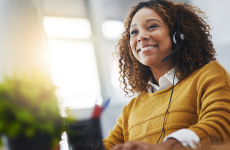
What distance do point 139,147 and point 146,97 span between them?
763 mm

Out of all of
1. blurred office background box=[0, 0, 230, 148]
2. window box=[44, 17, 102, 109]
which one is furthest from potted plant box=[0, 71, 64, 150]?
window box=[44, 17, 102, 109]

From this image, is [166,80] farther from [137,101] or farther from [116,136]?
[116,136]

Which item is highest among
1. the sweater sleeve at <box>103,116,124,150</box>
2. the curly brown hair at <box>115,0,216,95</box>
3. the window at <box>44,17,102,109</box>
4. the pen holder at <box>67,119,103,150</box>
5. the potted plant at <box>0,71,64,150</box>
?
the window at <box>44,17,102,109</box>

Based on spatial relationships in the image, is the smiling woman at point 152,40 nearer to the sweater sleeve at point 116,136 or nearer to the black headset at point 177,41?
the black headset at point 177,41

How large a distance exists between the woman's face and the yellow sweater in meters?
0.14

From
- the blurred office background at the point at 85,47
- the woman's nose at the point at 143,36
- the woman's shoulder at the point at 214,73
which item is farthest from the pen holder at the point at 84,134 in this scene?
the blurred office background at the point at 85,47

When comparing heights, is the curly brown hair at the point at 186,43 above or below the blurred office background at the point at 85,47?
below

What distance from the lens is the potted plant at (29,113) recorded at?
0.59m

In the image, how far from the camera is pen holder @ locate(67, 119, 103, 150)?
27.1 inches

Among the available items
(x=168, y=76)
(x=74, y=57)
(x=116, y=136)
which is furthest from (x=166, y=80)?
(x=74, y=57)

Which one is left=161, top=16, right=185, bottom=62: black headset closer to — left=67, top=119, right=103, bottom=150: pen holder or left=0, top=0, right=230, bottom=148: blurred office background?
left=67, top=119, right=103, bottom=150: pen holder

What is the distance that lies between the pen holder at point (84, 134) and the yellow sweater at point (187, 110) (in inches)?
9.9

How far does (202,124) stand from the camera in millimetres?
816

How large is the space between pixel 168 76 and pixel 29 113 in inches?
29.0
